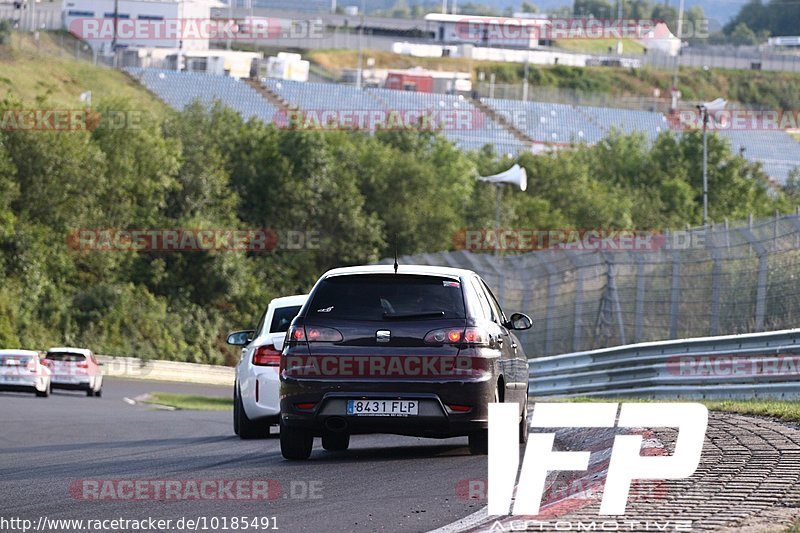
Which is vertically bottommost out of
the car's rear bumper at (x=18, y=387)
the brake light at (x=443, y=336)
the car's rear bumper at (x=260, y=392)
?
the car's rear bumper at (x=18, y=387)

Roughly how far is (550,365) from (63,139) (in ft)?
128

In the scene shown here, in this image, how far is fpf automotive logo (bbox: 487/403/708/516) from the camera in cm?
934

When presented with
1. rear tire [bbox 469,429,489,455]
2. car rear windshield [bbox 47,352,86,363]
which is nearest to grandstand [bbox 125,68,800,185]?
car rear windshield [bbox 47,352,86,363]

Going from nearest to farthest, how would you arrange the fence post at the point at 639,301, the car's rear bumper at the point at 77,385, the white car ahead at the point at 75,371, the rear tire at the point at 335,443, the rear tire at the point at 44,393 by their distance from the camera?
the rear tire at the point at 335,443
the fence post at the point at 639,301
the rear tire at the point at 44,393
the car's rear bumper at the point at 77,385
the white car ahead at the point at 75,371

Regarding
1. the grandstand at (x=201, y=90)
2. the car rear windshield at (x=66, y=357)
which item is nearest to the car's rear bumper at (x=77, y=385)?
the car rear windshield at (x=66, y=357)

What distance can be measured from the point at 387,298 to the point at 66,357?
24497 mm

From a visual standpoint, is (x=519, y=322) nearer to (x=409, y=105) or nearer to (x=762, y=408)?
(x=762, y=408)

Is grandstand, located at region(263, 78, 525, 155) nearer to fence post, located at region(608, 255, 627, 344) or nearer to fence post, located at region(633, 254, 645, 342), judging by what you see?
fence post, located at region(608, 255, 627, 344)

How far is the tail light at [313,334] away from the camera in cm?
1220

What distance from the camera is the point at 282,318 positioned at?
16.2m

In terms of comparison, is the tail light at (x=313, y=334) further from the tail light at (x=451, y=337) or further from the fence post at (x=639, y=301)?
the fence post at (x=639, y=301)

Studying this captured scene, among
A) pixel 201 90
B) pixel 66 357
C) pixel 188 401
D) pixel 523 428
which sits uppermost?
pixel 523 428

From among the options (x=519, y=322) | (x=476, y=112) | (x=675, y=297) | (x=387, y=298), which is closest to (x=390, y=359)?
(x=387, y=298)

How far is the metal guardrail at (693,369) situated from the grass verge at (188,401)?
1024 centimetres
